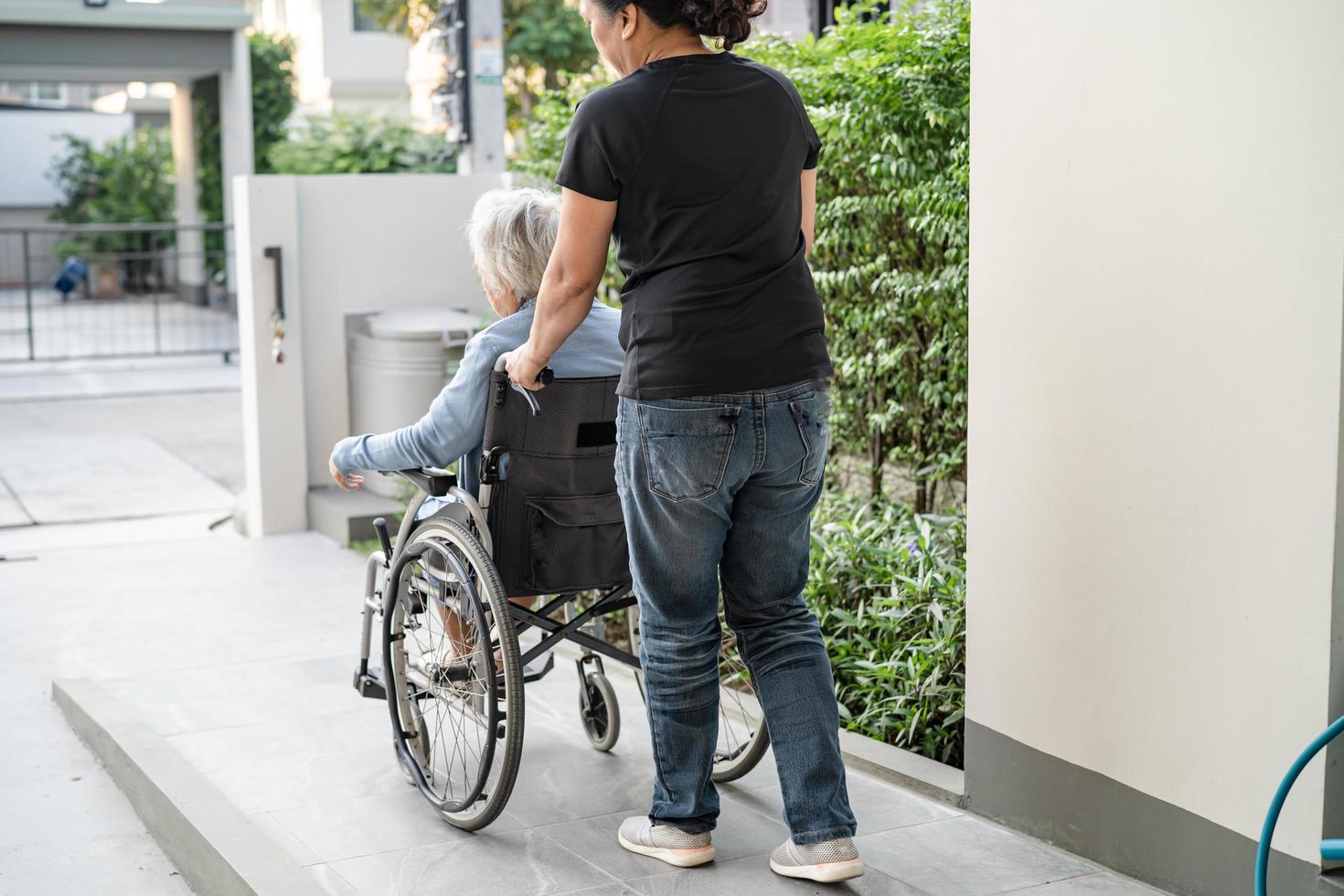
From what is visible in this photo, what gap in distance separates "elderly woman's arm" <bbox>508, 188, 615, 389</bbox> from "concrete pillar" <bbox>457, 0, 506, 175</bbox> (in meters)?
5.20

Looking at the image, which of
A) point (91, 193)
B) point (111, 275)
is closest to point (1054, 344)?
point (111, 275)

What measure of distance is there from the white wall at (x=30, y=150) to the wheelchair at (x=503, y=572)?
29711 mm

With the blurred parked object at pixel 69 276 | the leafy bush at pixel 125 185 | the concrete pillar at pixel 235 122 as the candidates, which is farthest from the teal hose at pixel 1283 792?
the leafy bush at pixel 125 185

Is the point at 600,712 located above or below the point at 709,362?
below

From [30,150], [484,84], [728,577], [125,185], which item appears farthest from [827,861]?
[30,150]

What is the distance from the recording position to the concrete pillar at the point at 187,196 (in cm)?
2200

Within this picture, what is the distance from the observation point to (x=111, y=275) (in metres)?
25.0

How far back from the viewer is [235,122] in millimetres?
20250

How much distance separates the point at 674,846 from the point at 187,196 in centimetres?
2159

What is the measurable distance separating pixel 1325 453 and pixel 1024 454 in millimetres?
741

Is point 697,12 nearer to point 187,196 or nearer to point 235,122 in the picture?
point 235,122

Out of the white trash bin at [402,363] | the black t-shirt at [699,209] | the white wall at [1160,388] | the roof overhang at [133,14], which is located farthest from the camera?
the roof overhang at [133,14]

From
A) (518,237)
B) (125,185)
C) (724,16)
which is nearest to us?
(724,16)

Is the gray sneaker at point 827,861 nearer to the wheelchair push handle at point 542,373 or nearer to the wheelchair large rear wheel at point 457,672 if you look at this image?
the wheelchair large rear wheel at point 457,672
